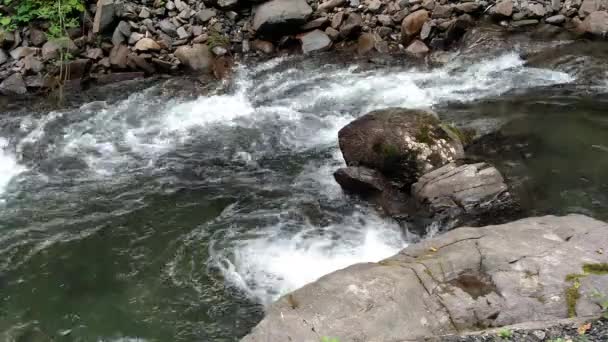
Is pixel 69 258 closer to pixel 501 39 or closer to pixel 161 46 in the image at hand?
pixel 161 46

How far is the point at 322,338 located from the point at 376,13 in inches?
319

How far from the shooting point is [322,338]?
398 centimetres

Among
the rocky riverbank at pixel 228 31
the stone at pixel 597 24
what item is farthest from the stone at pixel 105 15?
the stone at pixel 597 24

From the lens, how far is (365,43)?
35.1ft

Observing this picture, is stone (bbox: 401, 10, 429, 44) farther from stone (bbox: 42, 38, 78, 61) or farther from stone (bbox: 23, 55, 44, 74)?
stone (bbox: 23, 55, 44, 74)

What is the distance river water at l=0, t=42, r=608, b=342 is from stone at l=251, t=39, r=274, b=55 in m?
0.29

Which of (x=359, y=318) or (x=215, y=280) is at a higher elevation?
(x=359, y=318)

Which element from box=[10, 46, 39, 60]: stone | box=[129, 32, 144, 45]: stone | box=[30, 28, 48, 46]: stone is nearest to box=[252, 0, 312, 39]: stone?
box=[129, 32, 144, 45]: stone

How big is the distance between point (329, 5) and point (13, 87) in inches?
220

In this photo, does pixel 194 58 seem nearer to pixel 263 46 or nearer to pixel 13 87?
pixel 263 46

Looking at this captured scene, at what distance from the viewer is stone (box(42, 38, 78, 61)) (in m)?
10.3

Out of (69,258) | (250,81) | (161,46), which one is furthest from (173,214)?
(161,46)

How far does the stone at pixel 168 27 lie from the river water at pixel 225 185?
4.55ft

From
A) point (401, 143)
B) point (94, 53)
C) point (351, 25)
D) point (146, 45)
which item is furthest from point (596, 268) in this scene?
point (94, 53)
